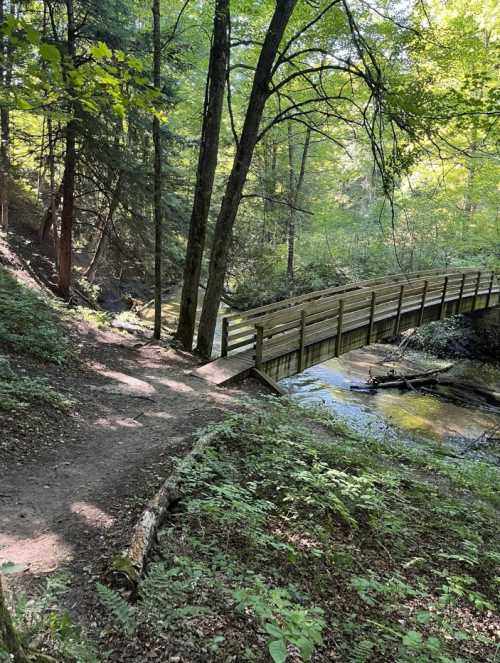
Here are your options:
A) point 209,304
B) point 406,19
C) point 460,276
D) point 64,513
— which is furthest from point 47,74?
point 460,276

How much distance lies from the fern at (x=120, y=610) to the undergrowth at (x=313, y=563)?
1 cm

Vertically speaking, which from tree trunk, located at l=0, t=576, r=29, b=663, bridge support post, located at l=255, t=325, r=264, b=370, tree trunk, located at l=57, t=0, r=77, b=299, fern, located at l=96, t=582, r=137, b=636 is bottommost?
bridge support post, located at l=255, t=325, r=264, b=370

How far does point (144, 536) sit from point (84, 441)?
9.19 feet

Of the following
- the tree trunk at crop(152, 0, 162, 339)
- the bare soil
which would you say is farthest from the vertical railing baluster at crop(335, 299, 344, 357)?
the tree trunk at crop(152, 0, 162, 339)

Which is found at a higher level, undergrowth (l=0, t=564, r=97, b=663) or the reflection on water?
undergrowth (l=0, t=564, r=97, b=663)

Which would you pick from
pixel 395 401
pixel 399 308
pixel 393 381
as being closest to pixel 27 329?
pixel 399 308

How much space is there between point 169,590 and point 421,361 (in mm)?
17701

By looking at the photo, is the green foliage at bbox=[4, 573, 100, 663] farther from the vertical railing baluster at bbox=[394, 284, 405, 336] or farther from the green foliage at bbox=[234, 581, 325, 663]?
the vertical railing baluster at bbox=[394, 284, 405, 336]

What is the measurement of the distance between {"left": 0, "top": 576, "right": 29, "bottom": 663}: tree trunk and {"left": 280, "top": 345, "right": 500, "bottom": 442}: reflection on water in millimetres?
8093

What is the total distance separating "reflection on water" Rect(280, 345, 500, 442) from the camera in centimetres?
1159

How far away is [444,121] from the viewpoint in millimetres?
7359

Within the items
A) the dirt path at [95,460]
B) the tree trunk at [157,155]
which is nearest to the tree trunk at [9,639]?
the dirt path at [95,460]

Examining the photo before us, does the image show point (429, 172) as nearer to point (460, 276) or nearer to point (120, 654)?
point (460, 276)

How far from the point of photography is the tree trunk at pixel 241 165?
9.17m
